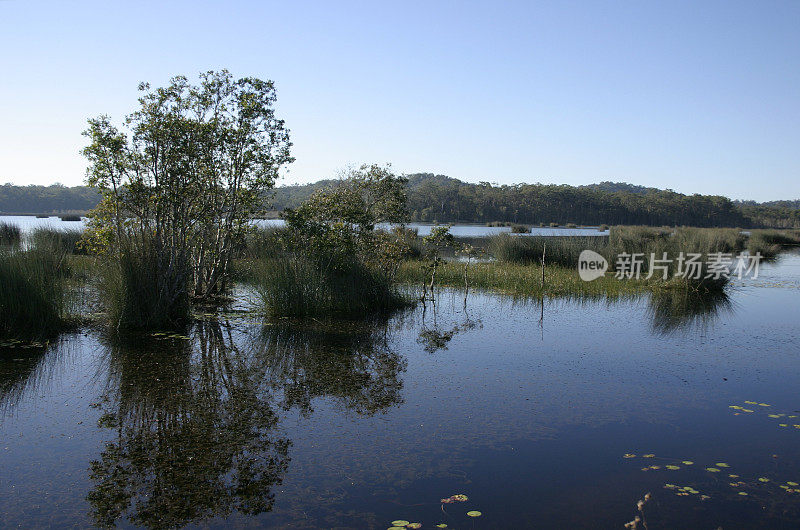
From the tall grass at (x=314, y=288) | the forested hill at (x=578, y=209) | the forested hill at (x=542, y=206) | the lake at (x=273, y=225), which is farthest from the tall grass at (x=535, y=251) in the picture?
the forested hill at (x=578, y=209)

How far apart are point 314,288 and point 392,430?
456 cm

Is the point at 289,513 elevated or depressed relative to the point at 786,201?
depressed

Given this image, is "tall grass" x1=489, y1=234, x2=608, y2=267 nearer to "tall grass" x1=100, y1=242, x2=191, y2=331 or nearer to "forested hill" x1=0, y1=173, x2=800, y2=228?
"tall grass" x1=100, y1=242, x2=191, y2=331

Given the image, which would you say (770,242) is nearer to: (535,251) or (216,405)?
(535,251)

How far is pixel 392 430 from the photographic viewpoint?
4371 mm

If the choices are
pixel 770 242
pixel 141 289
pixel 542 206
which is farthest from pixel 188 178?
pixel 542 206

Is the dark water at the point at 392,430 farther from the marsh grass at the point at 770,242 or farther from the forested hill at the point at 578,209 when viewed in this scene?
the forested hill at the point at 578,209

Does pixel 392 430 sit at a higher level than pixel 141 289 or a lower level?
lower

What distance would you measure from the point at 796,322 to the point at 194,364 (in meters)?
8.99

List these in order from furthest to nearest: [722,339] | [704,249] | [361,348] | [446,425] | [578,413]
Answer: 1. [704,249]
2. [722,339]
3. [361,348]
4. [578,413]
5. [446,425]

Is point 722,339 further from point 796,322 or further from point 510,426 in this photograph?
point 510,426

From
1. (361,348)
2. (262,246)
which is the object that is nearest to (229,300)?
(262,246)

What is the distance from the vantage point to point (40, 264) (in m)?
7.05

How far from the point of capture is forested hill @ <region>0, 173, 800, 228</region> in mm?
59062
